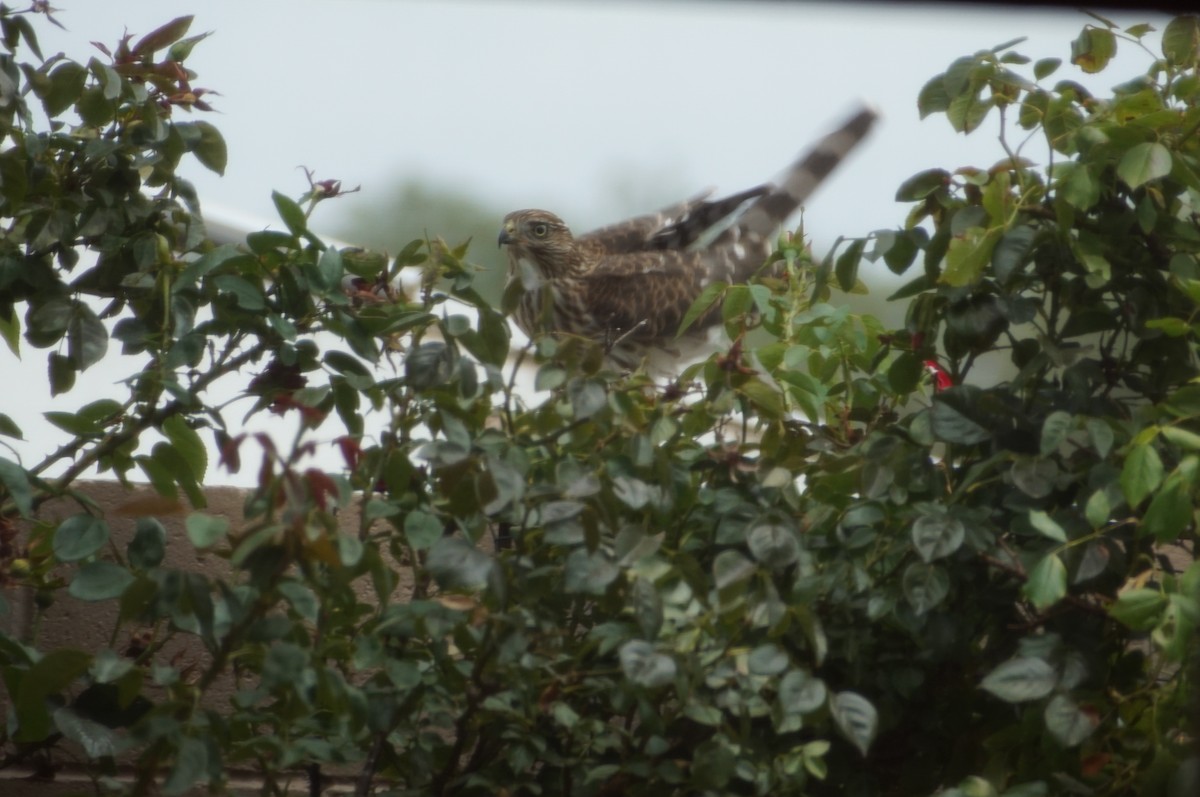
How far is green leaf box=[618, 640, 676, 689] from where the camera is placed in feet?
3.51

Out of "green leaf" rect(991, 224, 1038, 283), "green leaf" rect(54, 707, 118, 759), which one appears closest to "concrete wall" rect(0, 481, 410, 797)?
"green leaf" rect(54, 707, 118, 759)

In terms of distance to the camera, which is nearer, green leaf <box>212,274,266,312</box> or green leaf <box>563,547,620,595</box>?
green leaf <box>563,547,620,595</box>

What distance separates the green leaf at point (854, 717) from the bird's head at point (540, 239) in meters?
2.76

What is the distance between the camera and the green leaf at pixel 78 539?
4.01ft

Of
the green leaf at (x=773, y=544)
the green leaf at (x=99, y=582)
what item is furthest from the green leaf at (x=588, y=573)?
the green leaf at (x=99, y=582)

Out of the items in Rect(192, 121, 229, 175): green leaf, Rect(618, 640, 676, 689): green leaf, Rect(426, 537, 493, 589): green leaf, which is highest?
Rect(192, 121, 229, 175): green leaf

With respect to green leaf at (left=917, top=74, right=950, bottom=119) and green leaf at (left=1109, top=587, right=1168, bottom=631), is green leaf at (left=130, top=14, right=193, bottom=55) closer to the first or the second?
green leaf at (left=917, top=74, right=950, bottom=119)

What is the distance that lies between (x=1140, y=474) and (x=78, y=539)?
0.97m

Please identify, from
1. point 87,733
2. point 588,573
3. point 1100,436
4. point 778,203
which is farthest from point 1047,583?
point 778,203

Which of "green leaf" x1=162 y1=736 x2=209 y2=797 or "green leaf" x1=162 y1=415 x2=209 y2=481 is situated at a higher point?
"green leaf" x1=162 y1=415 x2=209 y2=481

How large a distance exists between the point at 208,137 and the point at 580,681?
855mm

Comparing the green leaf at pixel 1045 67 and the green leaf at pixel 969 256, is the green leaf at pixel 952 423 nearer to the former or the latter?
the green leaf at pixel 969 256

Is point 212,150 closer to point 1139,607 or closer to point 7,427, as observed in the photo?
point 7,427

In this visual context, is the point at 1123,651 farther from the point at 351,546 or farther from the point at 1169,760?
the point at 351,546
